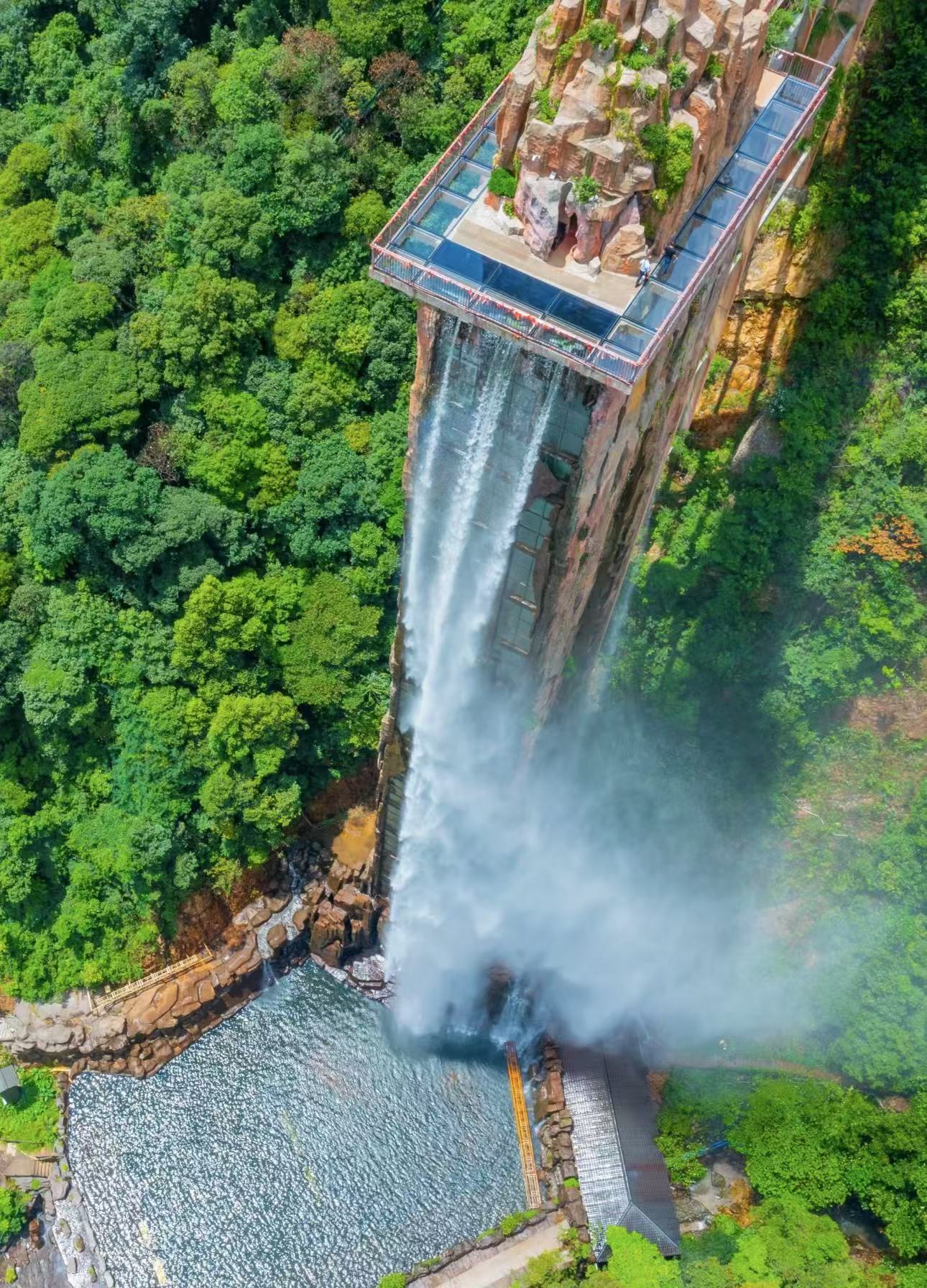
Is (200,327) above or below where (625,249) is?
below

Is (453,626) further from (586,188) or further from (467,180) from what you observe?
(586,188)

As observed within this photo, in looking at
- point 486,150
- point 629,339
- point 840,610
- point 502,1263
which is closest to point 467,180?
point 486,150

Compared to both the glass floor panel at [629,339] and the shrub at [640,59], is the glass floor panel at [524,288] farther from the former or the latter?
the shrub at [640,59]

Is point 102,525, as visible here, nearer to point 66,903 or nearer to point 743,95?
point 66,903

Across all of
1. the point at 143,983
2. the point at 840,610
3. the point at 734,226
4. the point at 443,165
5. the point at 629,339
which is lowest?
the point at 143,983

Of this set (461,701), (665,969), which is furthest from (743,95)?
(665,969)

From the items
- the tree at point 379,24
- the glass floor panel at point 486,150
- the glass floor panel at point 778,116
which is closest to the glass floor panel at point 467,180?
the glass floor panel at point 486,150

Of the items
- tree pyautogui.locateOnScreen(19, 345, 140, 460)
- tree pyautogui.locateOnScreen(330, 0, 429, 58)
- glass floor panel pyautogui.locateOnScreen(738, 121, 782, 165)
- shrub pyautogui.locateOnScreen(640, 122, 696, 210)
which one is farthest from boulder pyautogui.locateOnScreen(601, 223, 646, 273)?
tree pyautogui.locateOnScreen(19, 345, 140, 460)
